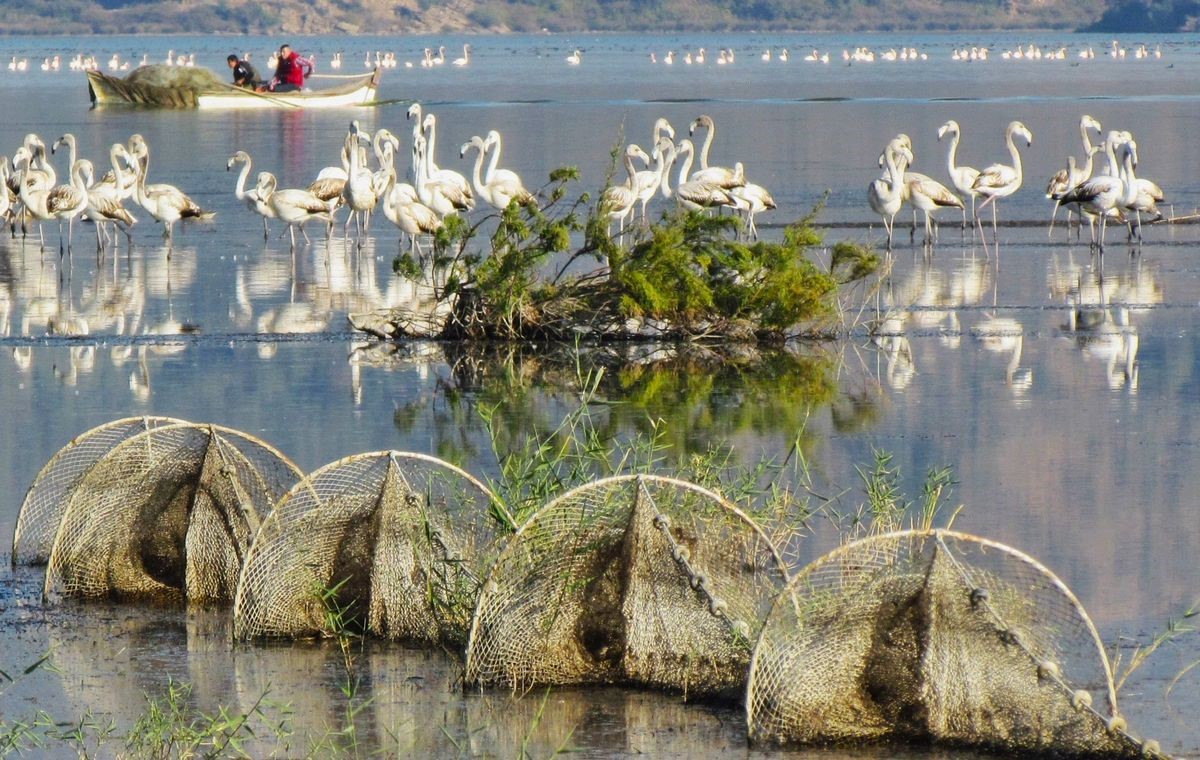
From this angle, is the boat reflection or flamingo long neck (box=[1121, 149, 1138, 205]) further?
flamingo long neck (box=[1121, 149, 1138, 205])


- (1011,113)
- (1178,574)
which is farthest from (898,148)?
(1011,113)

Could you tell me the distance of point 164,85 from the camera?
52.0 meters

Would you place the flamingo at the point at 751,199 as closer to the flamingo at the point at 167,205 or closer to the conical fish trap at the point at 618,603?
the flamingo at the point at 167,205

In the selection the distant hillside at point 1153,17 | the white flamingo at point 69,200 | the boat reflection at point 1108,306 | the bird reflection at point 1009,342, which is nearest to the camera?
the bird reflection at point 1009,342

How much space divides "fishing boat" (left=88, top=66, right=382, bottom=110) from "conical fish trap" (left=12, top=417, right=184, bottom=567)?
41.5 meters

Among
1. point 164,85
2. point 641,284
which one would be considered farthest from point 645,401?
point 164,85

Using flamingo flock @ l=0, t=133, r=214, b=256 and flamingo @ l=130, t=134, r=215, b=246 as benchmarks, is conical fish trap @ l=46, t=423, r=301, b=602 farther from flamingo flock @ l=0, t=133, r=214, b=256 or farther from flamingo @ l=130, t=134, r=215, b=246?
flamingo @ l=130, t=134, r=215, b=246

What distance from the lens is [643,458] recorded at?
9594 millimetres

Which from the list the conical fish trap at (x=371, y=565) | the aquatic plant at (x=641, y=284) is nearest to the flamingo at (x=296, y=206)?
the aquatic plant at (x=641, y=284)

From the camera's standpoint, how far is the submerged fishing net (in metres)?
6.17

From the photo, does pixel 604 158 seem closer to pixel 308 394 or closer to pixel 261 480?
pixel 308 394

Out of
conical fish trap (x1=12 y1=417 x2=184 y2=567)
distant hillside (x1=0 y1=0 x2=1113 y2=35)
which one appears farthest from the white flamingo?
distant hillside (x1=0 y1=0 x2=1113 y2=35)

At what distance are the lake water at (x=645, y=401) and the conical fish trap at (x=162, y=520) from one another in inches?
9.5

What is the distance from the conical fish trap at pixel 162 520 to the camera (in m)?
8.12
